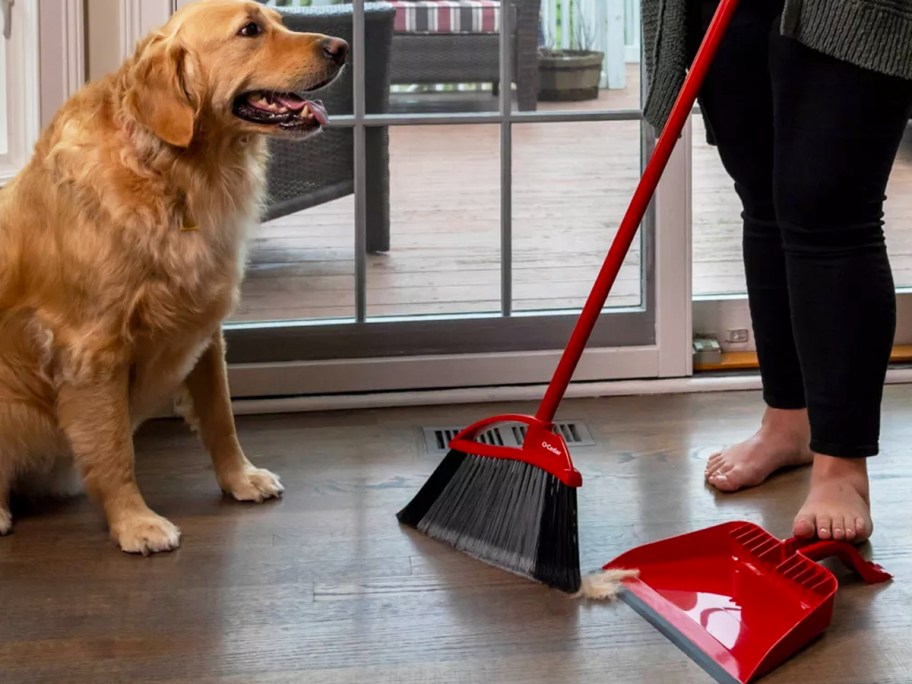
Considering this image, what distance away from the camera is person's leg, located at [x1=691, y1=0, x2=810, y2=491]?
1.77m

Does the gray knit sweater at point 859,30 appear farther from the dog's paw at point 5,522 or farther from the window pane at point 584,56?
the dog's paw at point 5,522

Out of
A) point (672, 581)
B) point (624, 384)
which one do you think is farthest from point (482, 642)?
point (624, 384)

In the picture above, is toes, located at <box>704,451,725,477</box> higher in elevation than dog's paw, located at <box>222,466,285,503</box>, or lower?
higher

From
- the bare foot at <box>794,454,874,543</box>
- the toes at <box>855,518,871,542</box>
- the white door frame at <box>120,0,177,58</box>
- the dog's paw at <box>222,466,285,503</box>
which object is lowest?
the dog's paw at <box>222,466,285,503</box>

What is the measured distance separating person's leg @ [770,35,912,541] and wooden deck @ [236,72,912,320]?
94 cm

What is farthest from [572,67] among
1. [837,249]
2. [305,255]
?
Answer: [837,249]

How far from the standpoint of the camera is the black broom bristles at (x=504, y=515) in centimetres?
169

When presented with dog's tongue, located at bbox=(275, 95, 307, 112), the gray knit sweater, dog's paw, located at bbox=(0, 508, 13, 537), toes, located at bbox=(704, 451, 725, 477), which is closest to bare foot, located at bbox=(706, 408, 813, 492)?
toes, located at bbox=(704, 451, 725, 477)

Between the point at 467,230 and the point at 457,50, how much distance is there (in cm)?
42

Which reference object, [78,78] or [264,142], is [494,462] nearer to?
[264,142]

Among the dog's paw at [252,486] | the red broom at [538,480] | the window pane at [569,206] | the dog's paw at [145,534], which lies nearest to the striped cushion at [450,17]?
the window pane at [569,206]

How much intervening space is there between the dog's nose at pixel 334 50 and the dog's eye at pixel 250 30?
10 cm

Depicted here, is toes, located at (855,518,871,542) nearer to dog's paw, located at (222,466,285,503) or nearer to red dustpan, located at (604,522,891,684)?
red dustpan, located at (604,522,891,684)

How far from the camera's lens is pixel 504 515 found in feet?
5.84
